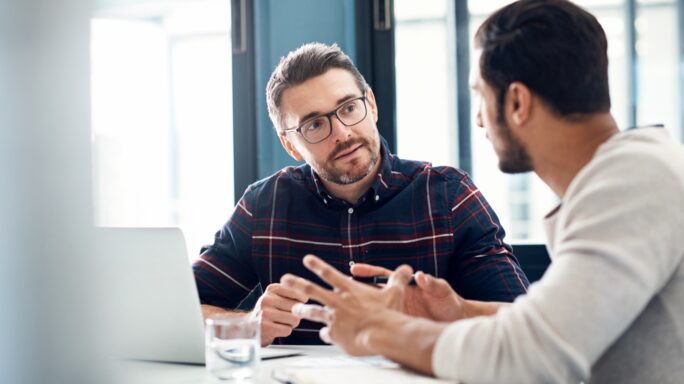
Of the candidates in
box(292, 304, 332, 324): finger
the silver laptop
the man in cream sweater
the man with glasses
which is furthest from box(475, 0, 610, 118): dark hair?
the man with glasses

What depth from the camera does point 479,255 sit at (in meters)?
1.72

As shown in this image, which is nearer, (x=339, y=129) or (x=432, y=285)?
(x=432, y=285)

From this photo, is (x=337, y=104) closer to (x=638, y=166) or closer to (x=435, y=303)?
(x=435, y=303)

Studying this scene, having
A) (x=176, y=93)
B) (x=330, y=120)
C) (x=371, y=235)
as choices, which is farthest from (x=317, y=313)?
(x=176, y=93)

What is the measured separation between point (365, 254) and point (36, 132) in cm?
147

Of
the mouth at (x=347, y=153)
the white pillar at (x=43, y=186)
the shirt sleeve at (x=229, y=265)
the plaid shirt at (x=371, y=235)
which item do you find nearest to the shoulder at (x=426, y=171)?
the plaid shirt at (x=371, y=235)

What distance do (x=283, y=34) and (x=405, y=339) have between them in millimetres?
1736

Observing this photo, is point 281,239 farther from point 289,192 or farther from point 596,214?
point 596,214

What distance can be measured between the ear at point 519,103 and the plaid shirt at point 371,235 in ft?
Result: 2.16

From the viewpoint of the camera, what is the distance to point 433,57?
8.43 feet

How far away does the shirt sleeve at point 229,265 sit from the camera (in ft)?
6.07

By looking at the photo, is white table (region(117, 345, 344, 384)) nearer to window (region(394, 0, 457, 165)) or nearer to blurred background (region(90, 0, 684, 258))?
blurred background (region(90, 0, 684, 258))

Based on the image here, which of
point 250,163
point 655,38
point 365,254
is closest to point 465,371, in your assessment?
point 365,254

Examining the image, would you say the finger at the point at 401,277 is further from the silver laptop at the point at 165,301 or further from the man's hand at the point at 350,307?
the silver laptop at the point at 165,301
